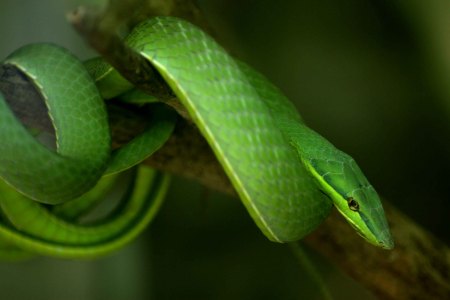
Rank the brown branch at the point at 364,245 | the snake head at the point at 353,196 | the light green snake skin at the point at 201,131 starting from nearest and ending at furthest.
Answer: the light green snake skin at the point at 201,131 → the snake head at the point at 353,196 → the brown branch at the point at 364,245

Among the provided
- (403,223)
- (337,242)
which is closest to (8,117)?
(337,242)

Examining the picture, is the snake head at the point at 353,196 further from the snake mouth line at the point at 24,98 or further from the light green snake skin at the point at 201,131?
the snake mouth line at the point at 24,98

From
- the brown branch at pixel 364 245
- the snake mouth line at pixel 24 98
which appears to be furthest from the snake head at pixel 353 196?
the snake mouth line at pixel 24 98

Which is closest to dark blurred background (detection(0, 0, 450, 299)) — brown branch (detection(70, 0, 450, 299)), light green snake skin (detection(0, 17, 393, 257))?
brown branch (detection(70, 0, 450, 299))

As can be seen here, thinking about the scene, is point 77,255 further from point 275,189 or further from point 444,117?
point 444,117

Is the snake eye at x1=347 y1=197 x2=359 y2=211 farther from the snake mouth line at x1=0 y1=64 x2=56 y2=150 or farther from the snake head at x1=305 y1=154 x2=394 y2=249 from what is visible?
the snake mouth line at x1=0 y1=64 x2=56 y2=150

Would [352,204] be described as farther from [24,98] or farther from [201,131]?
[24,98]

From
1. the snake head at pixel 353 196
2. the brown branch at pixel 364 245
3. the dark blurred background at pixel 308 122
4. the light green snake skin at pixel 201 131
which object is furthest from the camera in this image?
the dark blurred background at pixel 308 122
